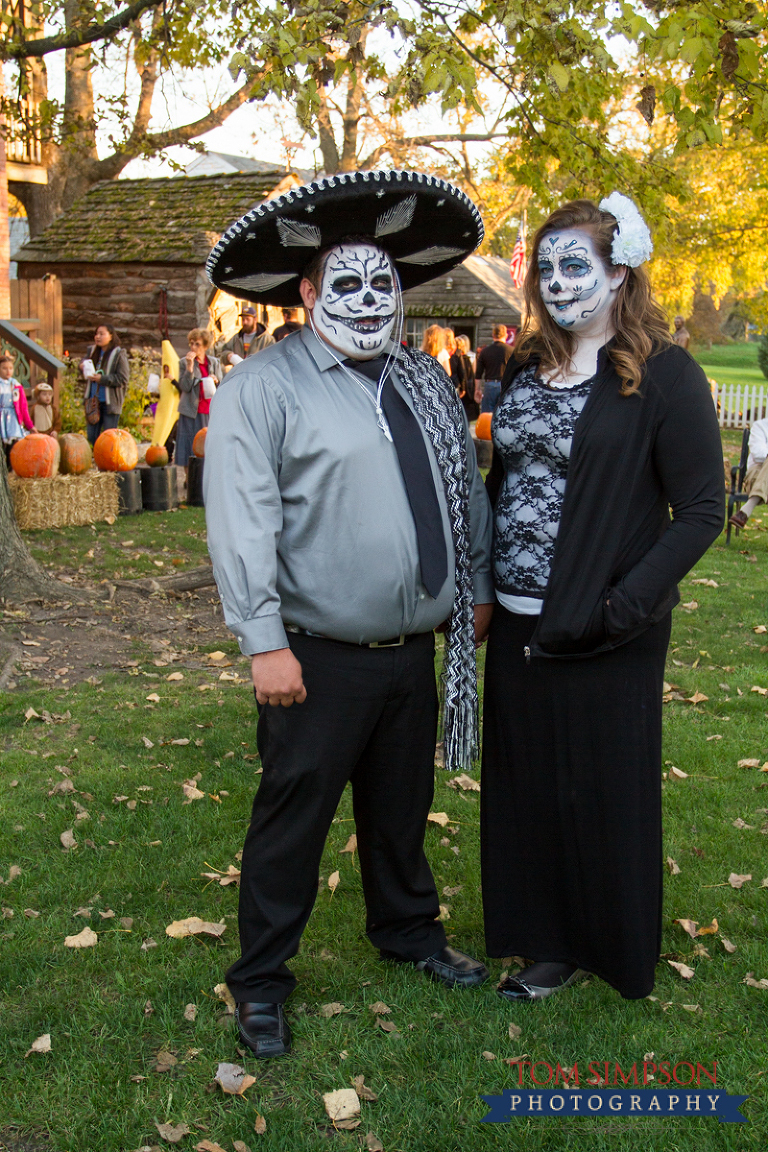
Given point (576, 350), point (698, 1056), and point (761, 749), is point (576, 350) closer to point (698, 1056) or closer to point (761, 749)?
point (698, 1056)

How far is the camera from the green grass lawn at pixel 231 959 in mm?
2770

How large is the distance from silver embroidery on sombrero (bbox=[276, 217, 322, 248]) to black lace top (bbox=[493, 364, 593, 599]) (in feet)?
2.40

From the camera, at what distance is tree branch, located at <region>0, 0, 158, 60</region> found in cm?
728

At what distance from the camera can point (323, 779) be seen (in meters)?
2.97

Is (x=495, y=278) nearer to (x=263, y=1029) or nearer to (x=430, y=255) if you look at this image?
(x=430, y=255)

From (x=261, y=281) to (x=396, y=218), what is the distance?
456mm

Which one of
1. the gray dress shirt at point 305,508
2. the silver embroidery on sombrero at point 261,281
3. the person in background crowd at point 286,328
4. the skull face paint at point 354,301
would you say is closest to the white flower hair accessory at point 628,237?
the skull face paint at point 354,301

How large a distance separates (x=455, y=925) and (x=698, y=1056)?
0.99 metres

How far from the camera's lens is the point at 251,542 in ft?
9.04

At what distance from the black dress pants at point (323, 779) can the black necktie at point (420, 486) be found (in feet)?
0.85

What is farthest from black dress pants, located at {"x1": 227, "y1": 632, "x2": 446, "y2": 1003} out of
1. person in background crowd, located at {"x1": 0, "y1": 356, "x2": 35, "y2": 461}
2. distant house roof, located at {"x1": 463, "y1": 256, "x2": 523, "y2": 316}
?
distant house roof, located at {"x1": 463, "y1": 256, "x2": 523, "y2": 316}

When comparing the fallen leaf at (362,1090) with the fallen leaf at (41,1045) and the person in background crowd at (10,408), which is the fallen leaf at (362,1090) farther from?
the person in background crowd at (10,408)

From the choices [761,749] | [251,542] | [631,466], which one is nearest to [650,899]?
[631,466]

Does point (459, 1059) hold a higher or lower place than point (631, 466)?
lower
